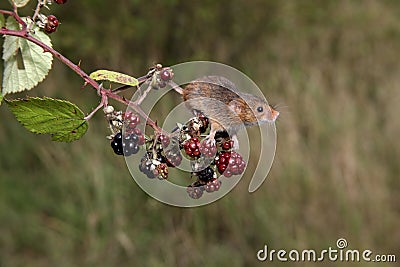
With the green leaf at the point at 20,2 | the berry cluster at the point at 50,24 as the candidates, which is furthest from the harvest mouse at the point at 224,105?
the green leaf at the point at 20,2

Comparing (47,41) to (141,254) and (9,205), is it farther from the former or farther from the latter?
(9,205)

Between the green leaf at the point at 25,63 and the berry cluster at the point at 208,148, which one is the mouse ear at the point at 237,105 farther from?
the green leaf at the point at 25,63

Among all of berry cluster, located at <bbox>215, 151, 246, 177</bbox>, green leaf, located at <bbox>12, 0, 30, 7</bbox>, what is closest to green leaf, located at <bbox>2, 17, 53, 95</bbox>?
green leaf, located at <bbox>12, 0, 30, 7</bbox>

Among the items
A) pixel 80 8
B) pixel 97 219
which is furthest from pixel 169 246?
pixel 80 8

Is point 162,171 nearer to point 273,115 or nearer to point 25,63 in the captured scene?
point 273,115

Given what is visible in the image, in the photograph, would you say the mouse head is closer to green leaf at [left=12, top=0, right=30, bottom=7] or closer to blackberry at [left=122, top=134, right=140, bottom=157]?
blackberry at [left=122, top=134, right=140, bottom=157]

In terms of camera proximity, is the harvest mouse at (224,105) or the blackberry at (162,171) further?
the harvest mouse at (224,105)
